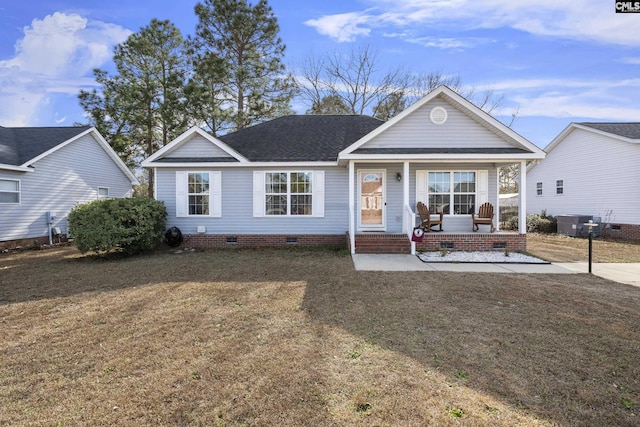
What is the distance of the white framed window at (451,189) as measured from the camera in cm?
1112

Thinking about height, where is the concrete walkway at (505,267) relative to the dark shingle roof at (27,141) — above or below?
below

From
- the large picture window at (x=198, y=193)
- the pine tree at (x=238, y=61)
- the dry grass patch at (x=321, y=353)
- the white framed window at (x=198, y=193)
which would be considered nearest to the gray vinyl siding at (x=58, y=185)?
the white framed window at (x=198, y=193)

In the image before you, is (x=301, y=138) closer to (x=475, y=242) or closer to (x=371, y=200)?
(x=371, y=200)

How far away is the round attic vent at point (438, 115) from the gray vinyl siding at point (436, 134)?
92mm

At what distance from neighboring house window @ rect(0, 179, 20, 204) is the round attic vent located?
14.7 metres

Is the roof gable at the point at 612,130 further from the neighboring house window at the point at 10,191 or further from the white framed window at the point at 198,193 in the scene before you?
the neighboring house window at the point at 10,191

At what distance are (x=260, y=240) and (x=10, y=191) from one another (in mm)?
9161

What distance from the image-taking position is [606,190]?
562 inches

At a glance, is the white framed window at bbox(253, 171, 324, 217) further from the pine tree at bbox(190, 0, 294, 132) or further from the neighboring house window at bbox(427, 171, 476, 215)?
the pine tree at bbox(190, 0, 294, 132)

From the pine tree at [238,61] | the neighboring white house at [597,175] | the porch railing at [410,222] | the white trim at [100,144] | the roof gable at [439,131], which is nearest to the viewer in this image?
the porch railing at [410,222]

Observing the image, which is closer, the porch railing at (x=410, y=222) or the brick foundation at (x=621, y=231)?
the porch railing at (x=410, y=222)

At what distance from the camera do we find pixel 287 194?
11297 millimetres

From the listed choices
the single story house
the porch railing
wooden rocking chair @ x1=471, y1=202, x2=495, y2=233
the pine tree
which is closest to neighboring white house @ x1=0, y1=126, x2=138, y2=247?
the single story house

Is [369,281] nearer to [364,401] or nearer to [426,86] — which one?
[364,401]
